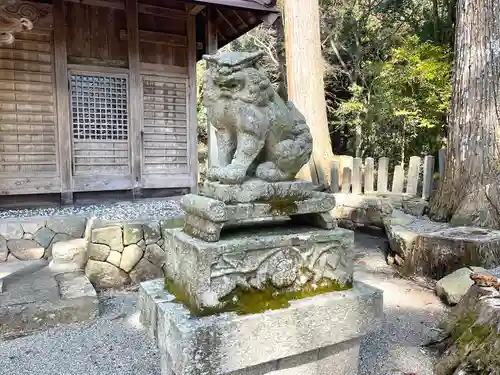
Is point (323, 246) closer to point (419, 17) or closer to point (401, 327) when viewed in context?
point (401, 327)

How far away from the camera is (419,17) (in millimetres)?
11875

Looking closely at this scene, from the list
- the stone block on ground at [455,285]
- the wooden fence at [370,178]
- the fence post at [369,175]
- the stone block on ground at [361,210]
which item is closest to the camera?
the stone block on ground at [455,285]

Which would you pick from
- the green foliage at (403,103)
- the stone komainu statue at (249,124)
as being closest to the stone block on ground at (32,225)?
the stone komainu statue at (249,124)

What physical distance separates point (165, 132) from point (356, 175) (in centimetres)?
360

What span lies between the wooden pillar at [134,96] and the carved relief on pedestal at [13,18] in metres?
1.49

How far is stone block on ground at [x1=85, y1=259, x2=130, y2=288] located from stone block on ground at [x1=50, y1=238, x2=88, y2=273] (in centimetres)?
10

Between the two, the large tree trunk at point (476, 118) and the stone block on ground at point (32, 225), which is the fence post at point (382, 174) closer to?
the large tree trunk at point (476, 118)

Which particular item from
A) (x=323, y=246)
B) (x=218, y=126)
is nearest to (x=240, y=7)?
(x=218, y=126)

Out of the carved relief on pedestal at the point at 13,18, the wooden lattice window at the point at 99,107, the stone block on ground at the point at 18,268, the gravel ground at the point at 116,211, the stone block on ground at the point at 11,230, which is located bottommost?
the stone block on ground at the point at 18,268

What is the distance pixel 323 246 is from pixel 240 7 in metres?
4.17

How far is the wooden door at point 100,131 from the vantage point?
5707 millimetres

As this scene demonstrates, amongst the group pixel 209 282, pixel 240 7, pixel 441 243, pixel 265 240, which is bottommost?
pixel 441 243

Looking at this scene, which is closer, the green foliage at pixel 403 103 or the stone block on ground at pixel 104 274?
the stone block on ground at pixel 104 274

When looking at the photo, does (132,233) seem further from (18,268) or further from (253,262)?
(253,262)
